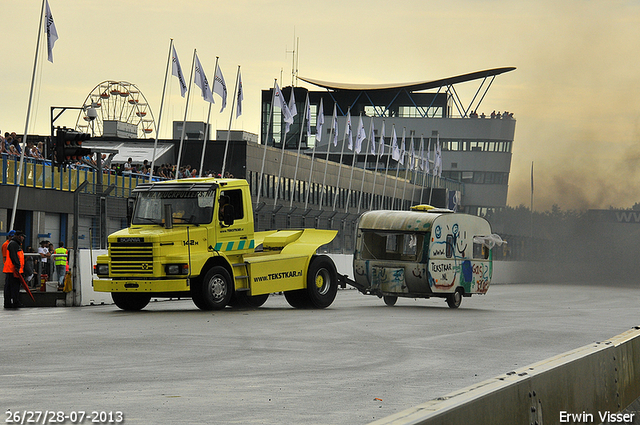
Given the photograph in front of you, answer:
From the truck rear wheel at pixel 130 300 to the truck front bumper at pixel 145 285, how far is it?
79 centimetres

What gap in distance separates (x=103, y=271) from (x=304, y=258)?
14.8 feet

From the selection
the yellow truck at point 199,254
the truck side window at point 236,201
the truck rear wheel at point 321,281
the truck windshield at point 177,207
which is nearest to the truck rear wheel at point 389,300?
the truck rear wheel at point 321,281

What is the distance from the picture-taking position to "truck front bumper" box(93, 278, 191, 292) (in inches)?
797

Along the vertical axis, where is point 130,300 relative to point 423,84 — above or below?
below

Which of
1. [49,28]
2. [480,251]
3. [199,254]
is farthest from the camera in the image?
[49,28]

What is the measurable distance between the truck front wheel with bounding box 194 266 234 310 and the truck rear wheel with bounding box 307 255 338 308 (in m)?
2.27

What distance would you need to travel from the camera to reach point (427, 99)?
121 m

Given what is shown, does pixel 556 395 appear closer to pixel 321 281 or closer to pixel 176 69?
pixel 321 281

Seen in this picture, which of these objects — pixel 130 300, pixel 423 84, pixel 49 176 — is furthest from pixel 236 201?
pixel 423 84

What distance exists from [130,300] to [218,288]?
2.24 meters

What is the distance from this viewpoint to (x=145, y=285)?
20438 mm

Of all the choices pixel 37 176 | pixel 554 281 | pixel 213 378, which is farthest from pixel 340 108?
pixel 213 378

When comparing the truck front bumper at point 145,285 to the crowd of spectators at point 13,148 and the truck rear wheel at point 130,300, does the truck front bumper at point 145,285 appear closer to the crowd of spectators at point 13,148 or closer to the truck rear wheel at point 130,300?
the truck rear wheel at point 130,300

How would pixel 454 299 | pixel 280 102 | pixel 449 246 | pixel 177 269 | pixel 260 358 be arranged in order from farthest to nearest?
pixel 280 102
pixel 454 299
pixel 449 246
pixel 177 269
pixel 260 358
